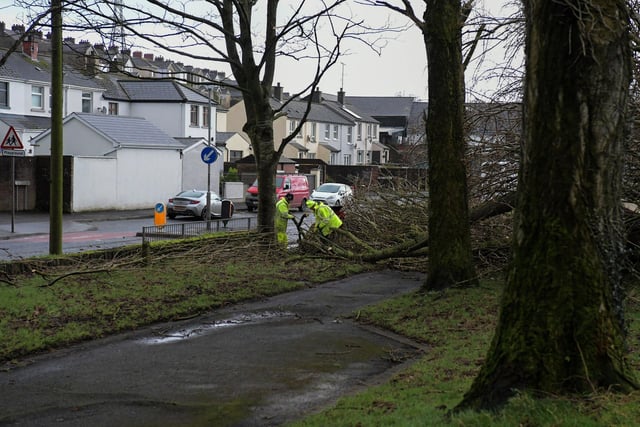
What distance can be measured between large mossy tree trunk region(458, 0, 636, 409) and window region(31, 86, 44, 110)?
46.3 m

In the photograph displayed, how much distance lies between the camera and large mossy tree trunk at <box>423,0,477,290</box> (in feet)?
40.9

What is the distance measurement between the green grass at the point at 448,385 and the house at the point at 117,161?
25136mm

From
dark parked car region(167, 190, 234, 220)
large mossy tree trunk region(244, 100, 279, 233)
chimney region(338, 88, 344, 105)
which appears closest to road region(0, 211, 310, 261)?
dark parked car region(167, 190, 234, 220)

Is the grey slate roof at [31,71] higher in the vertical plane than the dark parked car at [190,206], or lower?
higher

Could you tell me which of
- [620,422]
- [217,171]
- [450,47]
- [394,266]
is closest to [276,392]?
[620,422]

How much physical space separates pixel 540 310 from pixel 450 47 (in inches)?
313

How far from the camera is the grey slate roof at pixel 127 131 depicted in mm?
37875

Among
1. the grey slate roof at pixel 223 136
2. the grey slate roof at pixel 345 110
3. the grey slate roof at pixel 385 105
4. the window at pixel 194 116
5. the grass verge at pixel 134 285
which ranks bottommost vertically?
the grass verge at pixel 134 285

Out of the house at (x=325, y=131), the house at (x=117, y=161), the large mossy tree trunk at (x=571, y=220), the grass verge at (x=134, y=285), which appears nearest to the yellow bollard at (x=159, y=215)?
the house at (x=117, y=161)

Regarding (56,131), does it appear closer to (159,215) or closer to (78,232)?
(78,232)

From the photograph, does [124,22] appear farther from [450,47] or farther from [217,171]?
[217,171]

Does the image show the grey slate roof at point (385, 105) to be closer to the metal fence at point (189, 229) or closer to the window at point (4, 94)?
the window at point (4, 94)

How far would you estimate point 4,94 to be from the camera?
148 feet

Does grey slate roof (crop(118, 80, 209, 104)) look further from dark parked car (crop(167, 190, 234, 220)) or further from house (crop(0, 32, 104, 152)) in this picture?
dark parked car (crop(167, 190, 234, 220))
